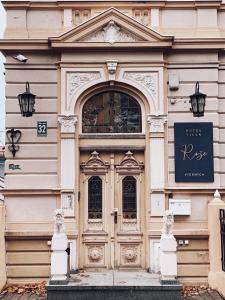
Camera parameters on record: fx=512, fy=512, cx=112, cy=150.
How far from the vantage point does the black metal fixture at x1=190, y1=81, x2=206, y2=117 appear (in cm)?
1065

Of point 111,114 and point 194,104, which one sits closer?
point 194,104

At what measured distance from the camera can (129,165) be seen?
36.0 ft

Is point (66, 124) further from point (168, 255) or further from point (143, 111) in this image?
point (168, 255)

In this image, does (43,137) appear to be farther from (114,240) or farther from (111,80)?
(114,240)

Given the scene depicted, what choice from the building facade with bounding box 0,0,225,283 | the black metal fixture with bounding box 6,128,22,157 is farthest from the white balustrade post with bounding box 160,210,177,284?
the black metal fixture with bounding box 6,128,22,157

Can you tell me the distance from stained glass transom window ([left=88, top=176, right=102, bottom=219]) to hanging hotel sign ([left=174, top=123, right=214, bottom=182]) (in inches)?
65.7

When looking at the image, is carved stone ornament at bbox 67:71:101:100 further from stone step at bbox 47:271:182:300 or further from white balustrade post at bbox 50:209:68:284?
stone step at bbox 47:271:182:300

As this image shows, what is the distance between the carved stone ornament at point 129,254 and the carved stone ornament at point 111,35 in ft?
14.5

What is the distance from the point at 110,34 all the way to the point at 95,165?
111 inches

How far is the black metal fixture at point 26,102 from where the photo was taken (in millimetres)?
10625

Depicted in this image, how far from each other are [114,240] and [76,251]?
0.84 m

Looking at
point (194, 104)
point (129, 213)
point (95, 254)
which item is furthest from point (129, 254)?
point (194, 104)

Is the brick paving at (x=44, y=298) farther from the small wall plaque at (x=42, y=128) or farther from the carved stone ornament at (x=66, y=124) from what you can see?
the carved stone ornament at (x=66, y=124)

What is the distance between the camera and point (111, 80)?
10.9 meters
